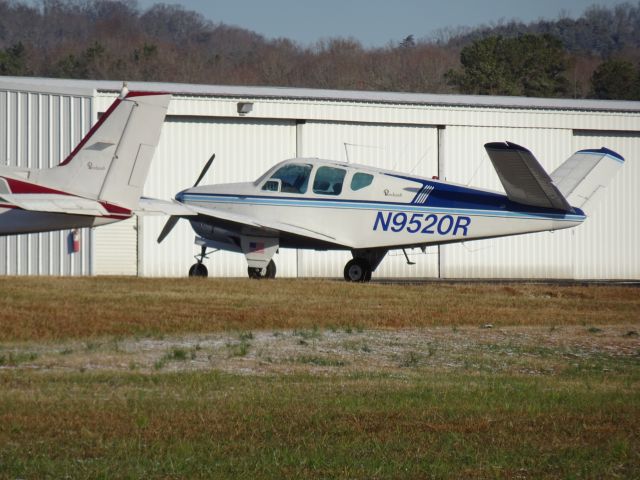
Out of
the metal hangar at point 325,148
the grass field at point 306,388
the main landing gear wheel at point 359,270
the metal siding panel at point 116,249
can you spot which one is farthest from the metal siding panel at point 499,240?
the grass field at point 306,388

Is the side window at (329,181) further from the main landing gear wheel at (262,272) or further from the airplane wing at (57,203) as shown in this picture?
the airplane wing at (57,203)

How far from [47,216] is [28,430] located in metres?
12.5

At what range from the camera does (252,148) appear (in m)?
33.2

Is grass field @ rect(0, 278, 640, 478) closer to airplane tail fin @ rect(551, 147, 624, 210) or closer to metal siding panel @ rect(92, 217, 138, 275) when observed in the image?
airplane tail fin @ rect(551, 147, 624, 210)

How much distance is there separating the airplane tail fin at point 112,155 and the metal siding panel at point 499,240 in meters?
15.7

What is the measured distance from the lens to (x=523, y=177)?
2166cm

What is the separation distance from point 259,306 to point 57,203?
4574mm

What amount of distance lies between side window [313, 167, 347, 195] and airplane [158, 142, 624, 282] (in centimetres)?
2

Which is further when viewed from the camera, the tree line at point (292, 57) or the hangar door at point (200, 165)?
the tree line at point (292, 57)

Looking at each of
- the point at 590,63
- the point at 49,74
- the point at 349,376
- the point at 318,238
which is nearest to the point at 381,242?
the point at 318,238

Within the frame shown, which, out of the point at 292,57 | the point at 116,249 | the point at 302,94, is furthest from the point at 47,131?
the point at 292,57

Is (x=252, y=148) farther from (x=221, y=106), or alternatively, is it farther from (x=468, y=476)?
(x=468, y=476)

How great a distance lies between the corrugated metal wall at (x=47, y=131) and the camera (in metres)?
29.7

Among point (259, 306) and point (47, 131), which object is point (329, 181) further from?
point (47, 131)
